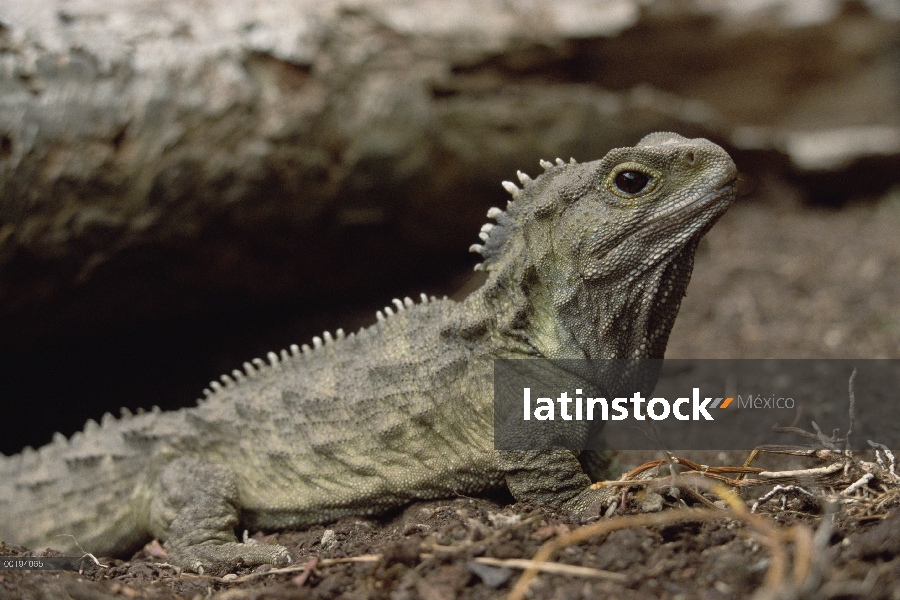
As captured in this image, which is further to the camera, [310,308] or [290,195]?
[310,308]

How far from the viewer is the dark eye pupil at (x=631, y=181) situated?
4242 mm

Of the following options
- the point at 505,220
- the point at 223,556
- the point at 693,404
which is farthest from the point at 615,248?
the point at 223,556

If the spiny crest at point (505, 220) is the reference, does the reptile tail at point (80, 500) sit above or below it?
below

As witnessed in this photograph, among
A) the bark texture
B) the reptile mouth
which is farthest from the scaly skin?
the bark texture

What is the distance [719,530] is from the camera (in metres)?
3.61

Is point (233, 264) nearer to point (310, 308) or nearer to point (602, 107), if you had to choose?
point (310, 308)

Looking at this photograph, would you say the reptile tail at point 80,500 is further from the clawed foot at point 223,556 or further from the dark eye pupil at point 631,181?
the dark eye pupil at point 631,181

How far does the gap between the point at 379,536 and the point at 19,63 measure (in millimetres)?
4607

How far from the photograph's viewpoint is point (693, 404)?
6.62m

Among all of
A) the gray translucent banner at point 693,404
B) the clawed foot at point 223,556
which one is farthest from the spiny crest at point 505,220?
the clawed foot at point 223,556

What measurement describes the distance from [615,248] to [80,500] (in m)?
4.22

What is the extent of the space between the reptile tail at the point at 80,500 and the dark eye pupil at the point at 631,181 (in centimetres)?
385

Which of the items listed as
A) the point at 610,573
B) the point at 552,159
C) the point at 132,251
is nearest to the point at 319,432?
the point at 610,573

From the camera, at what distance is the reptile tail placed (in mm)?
5355
